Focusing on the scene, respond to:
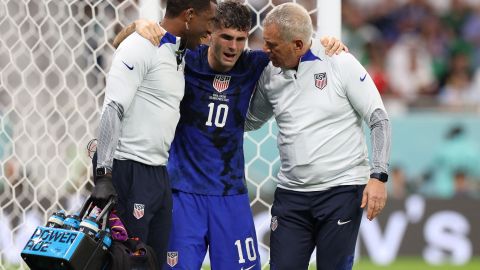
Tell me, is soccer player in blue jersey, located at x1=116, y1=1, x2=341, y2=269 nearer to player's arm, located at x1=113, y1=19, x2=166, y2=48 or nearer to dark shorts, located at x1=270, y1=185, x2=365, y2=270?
dark shorts, located at x1=270, y1=185, x2=365, y2=270

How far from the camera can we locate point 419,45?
12.3m

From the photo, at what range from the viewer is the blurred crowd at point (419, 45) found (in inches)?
468

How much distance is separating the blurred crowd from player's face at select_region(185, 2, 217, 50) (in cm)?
695

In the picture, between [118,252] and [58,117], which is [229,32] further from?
[58,117]

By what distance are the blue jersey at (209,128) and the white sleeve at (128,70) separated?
0.44 m

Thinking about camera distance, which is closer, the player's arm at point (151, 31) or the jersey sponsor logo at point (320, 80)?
the player's arm at point (151, 31)

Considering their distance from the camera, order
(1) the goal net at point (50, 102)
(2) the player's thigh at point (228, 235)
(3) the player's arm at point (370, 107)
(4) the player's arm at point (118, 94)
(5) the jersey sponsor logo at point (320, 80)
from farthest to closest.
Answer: (1) the goal net at point (50, 102)
(2) the player's thigh at point (228, 235)
(5) the jersey sponsor logo at point (320, 80)
(3) the player's arm at point (370, 107)
(4) the player's arm at point (118, 94)

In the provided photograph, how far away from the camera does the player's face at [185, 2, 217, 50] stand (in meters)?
4.52

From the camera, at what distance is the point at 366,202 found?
4562 millimetres

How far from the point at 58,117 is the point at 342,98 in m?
2.67

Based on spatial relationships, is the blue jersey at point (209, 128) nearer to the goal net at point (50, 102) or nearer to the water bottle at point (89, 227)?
the water bottle at point (89, 227)

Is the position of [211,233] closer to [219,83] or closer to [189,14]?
[219,83]

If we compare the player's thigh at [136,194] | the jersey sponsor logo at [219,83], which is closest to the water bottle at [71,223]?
the player's thigh at [136,194]

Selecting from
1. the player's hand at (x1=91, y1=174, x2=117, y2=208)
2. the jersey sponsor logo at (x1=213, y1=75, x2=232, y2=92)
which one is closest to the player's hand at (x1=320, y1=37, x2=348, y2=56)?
the jersey sponsor logo at (x1=213, y1=75, x2=232, y2=92)
